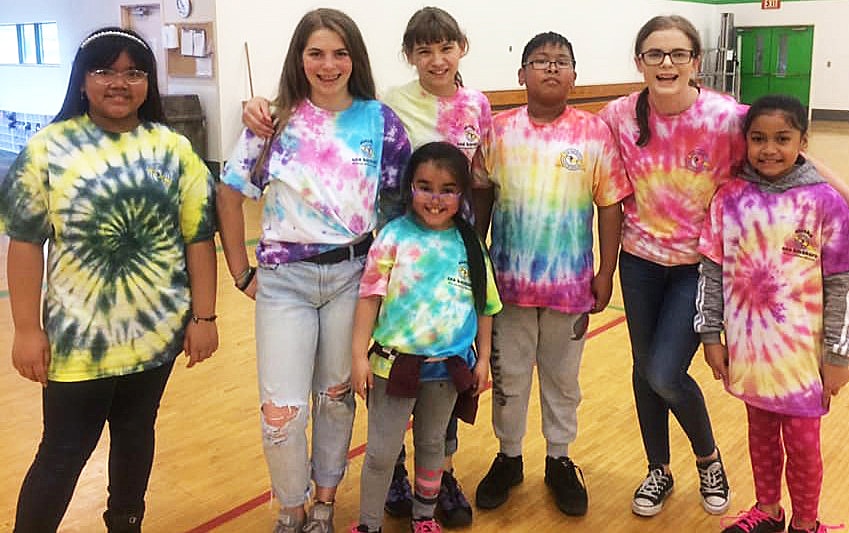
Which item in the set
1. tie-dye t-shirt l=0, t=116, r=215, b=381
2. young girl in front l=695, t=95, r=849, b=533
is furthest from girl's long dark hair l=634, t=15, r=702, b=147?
tie-dye t-shirt l=0, t=116, r=215, b=381

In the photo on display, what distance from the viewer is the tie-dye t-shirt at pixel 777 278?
1.94 m

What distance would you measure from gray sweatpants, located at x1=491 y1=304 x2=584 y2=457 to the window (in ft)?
31.1

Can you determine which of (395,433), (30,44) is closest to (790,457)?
(395,433)

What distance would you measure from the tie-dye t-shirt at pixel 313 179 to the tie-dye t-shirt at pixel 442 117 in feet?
0.56

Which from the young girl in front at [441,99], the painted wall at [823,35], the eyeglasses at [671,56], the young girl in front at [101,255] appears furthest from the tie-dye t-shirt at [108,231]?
the painted wall at [823,35]

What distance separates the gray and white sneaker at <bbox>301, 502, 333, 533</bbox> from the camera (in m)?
2.13

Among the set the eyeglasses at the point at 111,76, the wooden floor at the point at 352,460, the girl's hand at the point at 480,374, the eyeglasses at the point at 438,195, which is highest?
the eyeglasses at the point at 111,76

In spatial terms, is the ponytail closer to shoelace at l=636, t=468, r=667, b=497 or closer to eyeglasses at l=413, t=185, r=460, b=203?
eyeglasses at l=413, t=185, r=460, b=203

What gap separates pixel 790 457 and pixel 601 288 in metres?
0.65

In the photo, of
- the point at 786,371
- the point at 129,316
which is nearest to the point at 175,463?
the point at 129,316

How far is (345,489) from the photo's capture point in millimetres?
2555

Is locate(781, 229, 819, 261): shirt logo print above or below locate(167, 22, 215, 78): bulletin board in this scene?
below

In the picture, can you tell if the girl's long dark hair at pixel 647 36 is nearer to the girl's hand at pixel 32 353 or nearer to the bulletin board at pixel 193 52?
the girl's hand at pixel 32 353

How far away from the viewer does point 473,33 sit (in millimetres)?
10508
